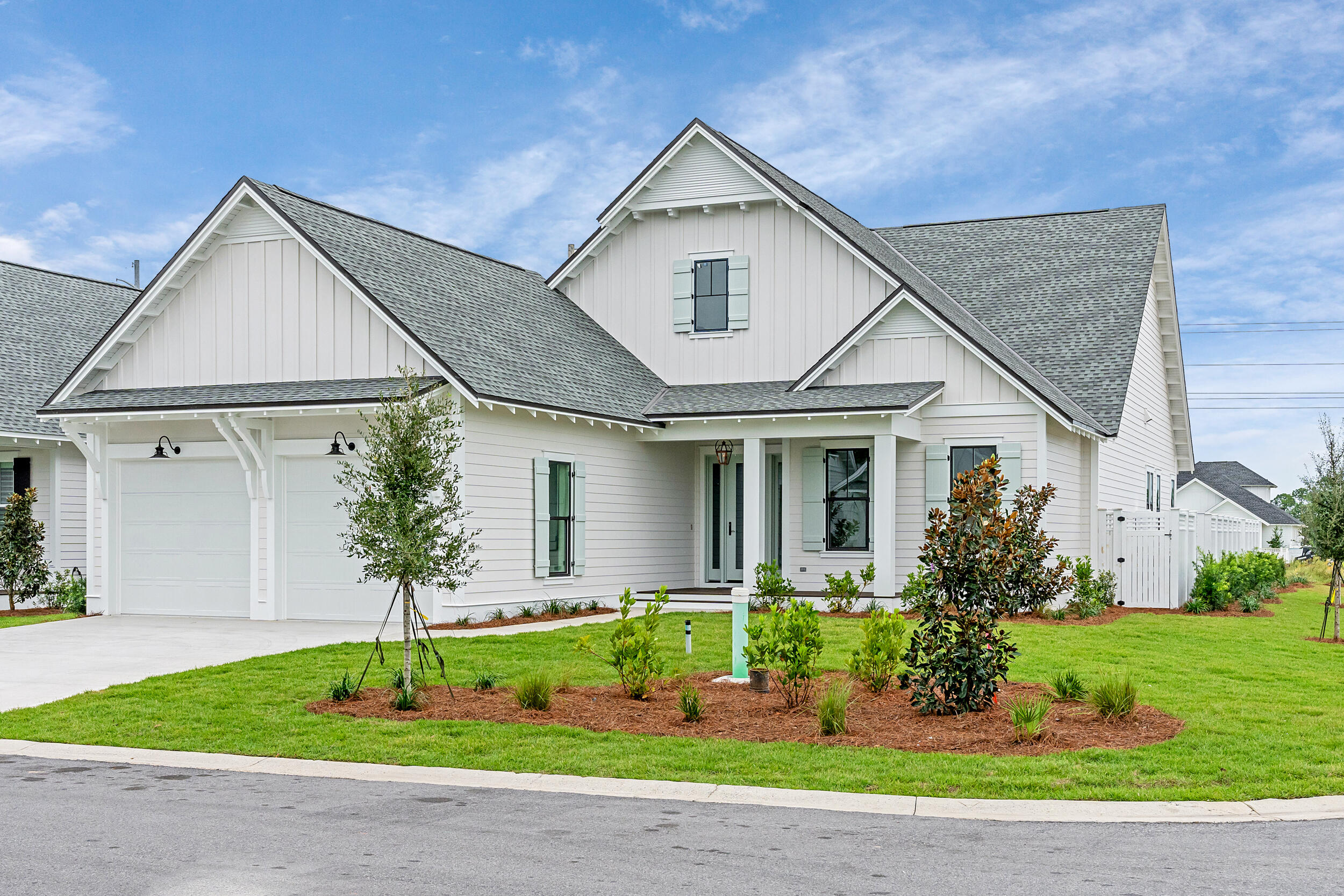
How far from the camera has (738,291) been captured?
23.2 metres

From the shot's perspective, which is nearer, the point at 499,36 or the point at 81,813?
the point at 81,813

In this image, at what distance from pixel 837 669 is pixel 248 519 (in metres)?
10.1

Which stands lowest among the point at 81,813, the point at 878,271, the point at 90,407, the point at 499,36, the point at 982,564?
the point at 81,813

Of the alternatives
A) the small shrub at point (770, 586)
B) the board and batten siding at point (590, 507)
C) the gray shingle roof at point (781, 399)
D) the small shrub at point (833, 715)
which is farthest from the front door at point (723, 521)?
the small shrub at point (833, 715)

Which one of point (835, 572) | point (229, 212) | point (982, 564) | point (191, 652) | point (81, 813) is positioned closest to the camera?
point (81, 813)

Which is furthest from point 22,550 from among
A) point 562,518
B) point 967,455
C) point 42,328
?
point 967,455

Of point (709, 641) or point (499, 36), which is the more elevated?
point (499, 36)

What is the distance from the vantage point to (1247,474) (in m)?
69.9

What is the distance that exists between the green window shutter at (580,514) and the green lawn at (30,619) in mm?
7754

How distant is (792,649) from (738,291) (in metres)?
13.1

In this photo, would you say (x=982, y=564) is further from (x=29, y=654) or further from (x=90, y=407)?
(x=90, y=407)

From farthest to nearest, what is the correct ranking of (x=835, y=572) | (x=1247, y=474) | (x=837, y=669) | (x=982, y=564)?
(x=1247, y=474) → (x=835, y=572) → (x=837, y=669) → (x=982, y=564)

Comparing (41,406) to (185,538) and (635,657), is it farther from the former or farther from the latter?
(635,657)

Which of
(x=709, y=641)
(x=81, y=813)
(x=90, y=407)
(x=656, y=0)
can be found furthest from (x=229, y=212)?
(x=81, y=813)
